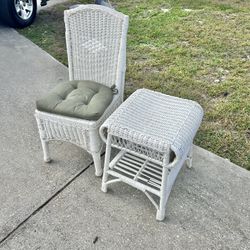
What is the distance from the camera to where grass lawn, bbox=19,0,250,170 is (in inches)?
112

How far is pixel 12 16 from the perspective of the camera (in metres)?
4.49

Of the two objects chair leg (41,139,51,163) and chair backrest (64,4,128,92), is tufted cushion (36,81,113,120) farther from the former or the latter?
chair leg (41,139,51,163)

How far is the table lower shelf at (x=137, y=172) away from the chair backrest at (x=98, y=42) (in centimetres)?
56

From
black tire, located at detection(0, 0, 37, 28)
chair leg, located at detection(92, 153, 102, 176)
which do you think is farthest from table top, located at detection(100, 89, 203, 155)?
black tire, located at detection(0, 0, 37, 28)

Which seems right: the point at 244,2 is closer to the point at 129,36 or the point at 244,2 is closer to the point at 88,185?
the point at 129,36

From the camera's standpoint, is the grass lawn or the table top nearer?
the table top

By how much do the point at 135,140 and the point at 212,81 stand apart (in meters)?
1.89

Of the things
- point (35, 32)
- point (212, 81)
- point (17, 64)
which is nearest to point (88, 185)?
point (212, 81)

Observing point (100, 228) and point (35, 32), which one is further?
point (35, 32)

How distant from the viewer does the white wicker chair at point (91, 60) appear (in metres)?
2.20

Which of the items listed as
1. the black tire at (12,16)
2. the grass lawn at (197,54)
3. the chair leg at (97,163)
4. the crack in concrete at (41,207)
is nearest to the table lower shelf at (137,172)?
the chair leg at (97,163)

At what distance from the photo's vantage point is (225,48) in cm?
410

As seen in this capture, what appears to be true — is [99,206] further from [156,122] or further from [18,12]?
[18,12]

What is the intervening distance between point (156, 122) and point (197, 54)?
2.25 metres
